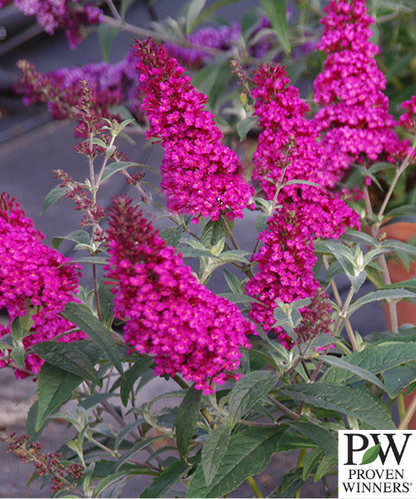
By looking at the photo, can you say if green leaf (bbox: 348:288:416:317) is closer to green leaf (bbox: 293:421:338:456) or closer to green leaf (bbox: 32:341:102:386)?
green leaf (bbox: 293:421:338:456)

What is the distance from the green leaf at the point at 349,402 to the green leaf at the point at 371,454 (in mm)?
135

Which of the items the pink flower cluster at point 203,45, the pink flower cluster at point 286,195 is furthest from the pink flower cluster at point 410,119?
the pink flower cluster at point 203,45

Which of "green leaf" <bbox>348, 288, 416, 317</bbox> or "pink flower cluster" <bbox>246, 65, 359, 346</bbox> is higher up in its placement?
"pink flower cluster" <bbox>246, 65, 359, 346</bbox>

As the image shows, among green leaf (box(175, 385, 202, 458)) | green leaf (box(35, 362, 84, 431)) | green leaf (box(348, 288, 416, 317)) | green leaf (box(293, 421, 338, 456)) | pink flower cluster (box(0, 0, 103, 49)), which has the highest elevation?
pink flower cluster (box(0, 0, 103, 49))

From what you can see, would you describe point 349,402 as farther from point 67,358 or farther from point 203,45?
point 203,45

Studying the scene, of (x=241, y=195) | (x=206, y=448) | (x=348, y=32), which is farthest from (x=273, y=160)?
(x=206, y=448)

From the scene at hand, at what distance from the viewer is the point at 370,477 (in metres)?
0.77

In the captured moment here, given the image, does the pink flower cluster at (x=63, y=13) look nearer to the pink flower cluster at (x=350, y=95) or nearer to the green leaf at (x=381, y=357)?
the pink flower cluster at (x=350, y=95)

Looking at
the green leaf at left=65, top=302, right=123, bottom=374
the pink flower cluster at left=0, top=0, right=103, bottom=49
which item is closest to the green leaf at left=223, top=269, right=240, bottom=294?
the green leaf at left=65, top=302, right=123, bottom=374

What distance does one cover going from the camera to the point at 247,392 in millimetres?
617

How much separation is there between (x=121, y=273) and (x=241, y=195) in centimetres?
26

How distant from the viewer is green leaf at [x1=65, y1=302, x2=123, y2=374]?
658 mm

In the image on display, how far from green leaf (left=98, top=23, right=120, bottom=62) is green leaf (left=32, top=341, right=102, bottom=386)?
875mm

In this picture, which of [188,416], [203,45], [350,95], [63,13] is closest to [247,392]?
[188,416]
